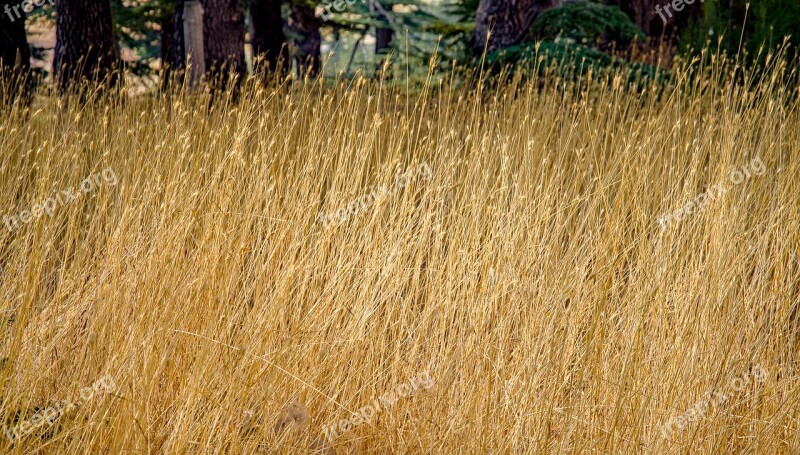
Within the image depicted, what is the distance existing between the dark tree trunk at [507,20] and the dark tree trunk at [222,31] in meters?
2.15

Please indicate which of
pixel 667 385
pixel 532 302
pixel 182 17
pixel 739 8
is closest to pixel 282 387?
pixel 532 302

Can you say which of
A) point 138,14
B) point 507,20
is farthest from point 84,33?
point 138,14

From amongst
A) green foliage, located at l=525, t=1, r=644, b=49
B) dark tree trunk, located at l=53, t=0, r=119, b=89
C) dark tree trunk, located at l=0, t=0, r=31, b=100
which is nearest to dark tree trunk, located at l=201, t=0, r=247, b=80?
dark tree trunk, located at l=53, t=0, r=119, b=89

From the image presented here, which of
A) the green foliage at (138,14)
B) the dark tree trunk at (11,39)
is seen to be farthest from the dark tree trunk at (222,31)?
the green foliage at (138,14)

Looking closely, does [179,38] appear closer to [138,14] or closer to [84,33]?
[84,33]

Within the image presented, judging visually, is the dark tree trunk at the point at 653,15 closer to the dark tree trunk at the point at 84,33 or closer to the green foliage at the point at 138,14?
the green foliage at the point at 138,14

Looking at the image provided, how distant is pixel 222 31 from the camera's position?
6637mm

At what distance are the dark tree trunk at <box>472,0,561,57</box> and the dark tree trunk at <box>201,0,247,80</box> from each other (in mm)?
2152

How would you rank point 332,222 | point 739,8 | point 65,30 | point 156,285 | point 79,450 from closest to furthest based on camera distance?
1. point 79,450
2. point 156,285
3. point 332,222
4. point 65,30
5. point 739,8

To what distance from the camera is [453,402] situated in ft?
7.58

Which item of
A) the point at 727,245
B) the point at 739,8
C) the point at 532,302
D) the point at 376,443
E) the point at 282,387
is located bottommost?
the point at 376,443

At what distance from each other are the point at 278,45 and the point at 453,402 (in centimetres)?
744

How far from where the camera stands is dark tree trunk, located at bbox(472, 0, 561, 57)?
283 inches

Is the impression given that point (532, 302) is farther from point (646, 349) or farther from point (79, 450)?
point (79, 450)
